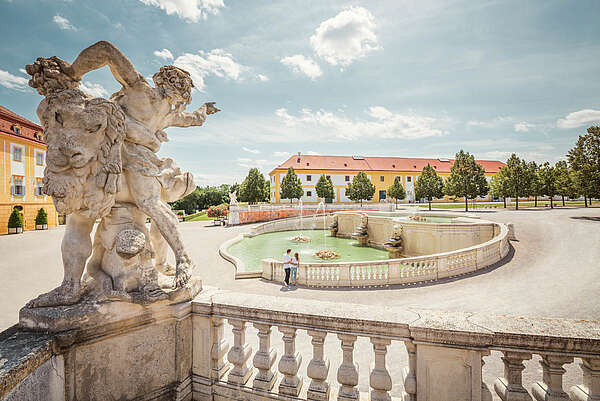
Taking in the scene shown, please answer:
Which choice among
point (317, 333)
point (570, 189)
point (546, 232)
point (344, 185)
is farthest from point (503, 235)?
point (344, 185)

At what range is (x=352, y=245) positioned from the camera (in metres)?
20.4

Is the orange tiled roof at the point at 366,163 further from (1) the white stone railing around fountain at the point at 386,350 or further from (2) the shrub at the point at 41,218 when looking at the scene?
(1) the white stone railing around fountain at the point at 386,350

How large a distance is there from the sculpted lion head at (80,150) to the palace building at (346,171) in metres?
52.5

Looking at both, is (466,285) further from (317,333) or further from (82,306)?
(82,306)

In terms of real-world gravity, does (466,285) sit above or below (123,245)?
below

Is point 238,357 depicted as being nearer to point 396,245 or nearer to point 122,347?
point 122,347

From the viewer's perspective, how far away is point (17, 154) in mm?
23203

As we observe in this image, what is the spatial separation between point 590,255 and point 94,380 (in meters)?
16.4

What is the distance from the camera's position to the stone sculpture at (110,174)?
2.08 meters

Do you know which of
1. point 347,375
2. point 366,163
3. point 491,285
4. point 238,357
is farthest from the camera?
point 366,163

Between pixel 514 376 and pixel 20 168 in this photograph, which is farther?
pixel 20 168

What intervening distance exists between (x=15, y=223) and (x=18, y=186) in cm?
358

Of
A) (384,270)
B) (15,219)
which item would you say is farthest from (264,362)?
(15,219)

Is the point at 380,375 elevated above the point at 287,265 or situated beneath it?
elevated above
